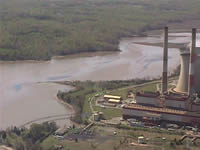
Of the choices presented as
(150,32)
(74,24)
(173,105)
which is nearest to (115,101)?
(173,105)

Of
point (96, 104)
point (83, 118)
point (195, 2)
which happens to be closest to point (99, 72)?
point (96, 104)

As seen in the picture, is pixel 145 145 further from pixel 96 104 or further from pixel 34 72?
pixel 34 72

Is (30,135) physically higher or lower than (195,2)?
lower

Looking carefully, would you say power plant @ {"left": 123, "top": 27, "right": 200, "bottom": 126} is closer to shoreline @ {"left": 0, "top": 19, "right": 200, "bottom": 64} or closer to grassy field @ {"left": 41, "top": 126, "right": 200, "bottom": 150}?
grassy field @ {"left": 41, "top": 126, "right": 200, "bottom": 150}

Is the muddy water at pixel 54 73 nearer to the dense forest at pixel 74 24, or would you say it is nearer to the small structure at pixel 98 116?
the dense forest at pixel 74 24

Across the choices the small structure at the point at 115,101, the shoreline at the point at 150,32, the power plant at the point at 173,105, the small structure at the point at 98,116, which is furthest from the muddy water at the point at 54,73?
the power plant at the point at 173,105

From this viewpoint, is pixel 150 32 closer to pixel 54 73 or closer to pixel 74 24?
pixel 74 24
